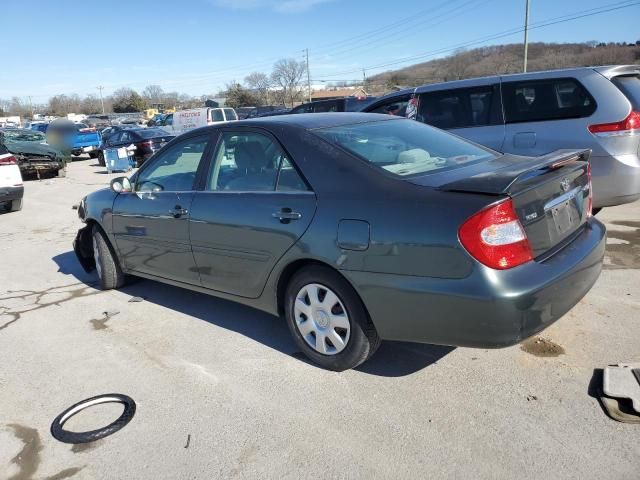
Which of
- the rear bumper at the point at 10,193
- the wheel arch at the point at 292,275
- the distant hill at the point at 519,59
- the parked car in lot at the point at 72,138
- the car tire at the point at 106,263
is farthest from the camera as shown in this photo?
the distant hill at the point at 519,59

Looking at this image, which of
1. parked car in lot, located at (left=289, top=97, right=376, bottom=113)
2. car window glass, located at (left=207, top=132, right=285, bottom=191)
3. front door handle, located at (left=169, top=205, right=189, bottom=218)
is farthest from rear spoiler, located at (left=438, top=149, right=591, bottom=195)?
parked car in lot, located at (left=289, top=97, right=376, bottom=113)

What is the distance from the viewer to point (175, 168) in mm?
4504

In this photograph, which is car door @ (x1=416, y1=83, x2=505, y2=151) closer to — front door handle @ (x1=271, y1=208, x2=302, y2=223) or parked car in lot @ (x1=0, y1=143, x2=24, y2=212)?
front door handle @ (x1=271, y1=208, x2=302, y2=223)

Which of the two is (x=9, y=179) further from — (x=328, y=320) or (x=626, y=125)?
(x=626, y=125)

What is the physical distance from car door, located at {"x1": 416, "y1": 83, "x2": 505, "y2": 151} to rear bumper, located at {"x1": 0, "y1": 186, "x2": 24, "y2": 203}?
8.48 m

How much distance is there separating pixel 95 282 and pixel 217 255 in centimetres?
266

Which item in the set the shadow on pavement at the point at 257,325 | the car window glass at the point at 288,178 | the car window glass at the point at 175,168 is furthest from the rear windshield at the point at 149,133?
the car window glass at the point at 288,178

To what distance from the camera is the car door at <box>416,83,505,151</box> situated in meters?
6.24

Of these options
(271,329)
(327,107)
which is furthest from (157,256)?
(327,107)

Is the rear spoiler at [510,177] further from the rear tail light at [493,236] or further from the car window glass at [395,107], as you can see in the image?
the car window glass at [395,107]

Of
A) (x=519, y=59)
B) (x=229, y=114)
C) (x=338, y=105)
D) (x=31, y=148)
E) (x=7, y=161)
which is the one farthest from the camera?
(x=519, y=59)

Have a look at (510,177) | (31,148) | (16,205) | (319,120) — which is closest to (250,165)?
(319,120)

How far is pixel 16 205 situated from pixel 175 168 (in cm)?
853

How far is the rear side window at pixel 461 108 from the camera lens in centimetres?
632
